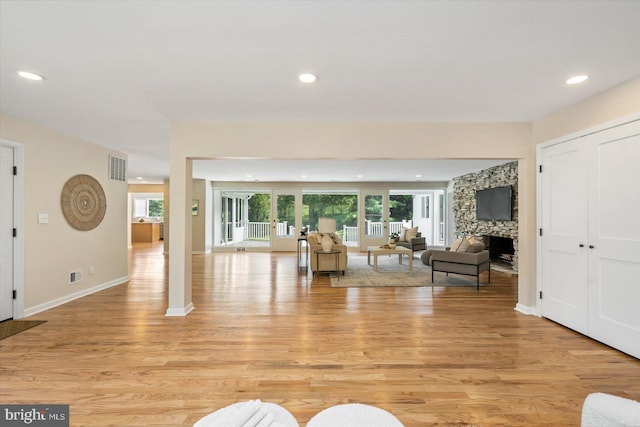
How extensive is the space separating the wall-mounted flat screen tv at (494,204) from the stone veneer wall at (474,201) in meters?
0.12

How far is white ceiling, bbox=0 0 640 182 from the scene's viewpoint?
1.78 m

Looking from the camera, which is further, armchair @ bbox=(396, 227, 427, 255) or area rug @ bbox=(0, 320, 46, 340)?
armchair @ bbox=(396, 227, 427, 255)

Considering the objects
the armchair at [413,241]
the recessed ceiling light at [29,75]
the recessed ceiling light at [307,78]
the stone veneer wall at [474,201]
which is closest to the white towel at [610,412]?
the recessed ceiling light at [307,78]

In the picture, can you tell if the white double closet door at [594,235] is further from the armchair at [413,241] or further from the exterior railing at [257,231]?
the exterior railing at [257,231]

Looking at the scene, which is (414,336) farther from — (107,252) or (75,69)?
(107,252)

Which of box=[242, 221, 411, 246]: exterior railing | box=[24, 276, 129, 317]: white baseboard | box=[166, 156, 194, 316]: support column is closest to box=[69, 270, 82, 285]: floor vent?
box=[24, 276, 129, 317]: white baseboard

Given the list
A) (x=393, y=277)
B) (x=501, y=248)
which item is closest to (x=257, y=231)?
(x=393, y=277)

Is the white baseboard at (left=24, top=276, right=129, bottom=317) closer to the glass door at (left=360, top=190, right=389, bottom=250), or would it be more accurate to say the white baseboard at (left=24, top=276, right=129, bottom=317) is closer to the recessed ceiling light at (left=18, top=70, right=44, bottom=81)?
the recessed ceiling light at (left=18, top=70, right=44, bottom=81)

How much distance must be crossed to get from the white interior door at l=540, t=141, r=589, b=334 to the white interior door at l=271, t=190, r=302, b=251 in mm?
7469

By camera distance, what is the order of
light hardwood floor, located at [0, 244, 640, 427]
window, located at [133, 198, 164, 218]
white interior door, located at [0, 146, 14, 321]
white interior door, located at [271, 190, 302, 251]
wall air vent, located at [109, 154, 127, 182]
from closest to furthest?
light hardwood floor, located at [0, 244, 640, 427] → white interior door, located at [0, 146, 14, 321] → wall air vent, located at [109, 154, 127, 182] → white interior door, located at [271, 190, 302, 251] → window, located at [133, 198, 164, 218]

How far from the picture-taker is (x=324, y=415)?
4.02ft

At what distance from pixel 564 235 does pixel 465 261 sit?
1.96 meters

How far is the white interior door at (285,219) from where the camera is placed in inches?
405

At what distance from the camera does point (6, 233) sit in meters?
3.58
